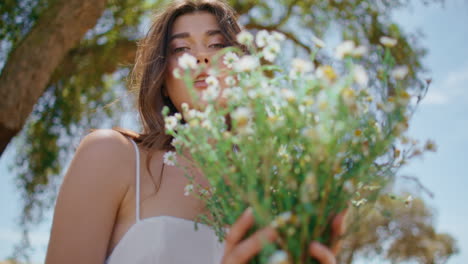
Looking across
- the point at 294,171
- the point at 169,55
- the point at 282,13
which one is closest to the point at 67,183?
the point at 169,55

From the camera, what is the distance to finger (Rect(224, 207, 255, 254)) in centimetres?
81

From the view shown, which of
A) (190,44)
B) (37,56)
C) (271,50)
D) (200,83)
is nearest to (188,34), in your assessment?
(190,44)

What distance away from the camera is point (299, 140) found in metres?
0.85

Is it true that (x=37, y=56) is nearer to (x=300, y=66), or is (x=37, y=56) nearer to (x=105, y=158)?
(x=105, y=158)

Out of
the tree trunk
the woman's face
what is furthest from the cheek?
the tree trunk

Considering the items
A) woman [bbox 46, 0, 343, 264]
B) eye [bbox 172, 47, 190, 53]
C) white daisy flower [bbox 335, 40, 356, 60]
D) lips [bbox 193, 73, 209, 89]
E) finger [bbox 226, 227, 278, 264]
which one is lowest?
woman [bbox 46, 0, 343, 264]

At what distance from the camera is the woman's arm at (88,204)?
146 cm

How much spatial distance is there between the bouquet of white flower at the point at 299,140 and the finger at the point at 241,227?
0.02 m

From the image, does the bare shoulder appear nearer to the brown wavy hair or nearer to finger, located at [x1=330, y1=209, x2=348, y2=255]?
the brown wavy hair

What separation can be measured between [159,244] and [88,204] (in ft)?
0.98

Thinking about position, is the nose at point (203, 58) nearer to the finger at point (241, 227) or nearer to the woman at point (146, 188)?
the woman at point (146, 188)

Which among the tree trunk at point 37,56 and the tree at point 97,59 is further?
the tree at point 97,59

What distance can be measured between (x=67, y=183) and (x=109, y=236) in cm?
24

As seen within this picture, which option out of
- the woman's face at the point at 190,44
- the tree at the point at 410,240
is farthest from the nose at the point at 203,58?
the tree at the point at 410,240
